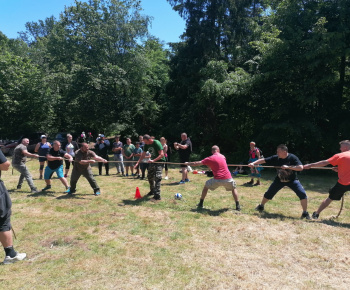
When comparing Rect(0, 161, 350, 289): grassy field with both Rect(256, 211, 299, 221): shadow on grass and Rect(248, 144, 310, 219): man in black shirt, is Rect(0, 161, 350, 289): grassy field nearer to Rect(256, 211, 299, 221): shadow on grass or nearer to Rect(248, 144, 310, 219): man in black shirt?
Rect(256, 211, 299, 221): shadow on grass

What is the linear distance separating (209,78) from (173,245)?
513 inches

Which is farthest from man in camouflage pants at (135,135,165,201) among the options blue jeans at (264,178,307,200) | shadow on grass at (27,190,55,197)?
shadow on grass at (27,190,55,197)

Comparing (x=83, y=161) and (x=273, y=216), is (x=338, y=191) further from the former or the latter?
(x=83, y=161)

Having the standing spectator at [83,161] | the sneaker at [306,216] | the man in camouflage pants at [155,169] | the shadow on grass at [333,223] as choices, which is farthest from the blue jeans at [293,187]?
the standing spectator at [83,161]

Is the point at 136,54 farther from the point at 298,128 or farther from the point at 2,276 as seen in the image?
the point at 2,276

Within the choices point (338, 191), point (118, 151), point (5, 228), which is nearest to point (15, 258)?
point (5, 228)

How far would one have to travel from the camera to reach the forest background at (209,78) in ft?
44.1

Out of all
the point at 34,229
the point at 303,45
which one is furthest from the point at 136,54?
the point at 34,229

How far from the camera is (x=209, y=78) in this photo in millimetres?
16500

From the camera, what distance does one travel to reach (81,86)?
20859 mm

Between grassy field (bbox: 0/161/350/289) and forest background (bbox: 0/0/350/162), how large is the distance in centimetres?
737

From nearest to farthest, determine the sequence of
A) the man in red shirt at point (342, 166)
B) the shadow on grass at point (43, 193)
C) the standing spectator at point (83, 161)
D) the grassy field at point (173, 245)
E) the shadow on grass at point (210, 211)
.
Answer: the grassy field at point (173, 245) < the man in red shirt at point (342, 166) < the shadow on grass at point (210, 211) < the standing spectator at point (83, 161) < the shadow on grass at point (43, 193)

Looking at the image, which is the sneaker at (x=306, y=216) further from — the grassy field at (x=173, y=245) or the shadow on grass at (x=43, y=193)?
the shadow on grass at (x=43, y=193)

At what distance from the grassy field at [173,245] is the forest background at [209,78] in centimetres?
737
